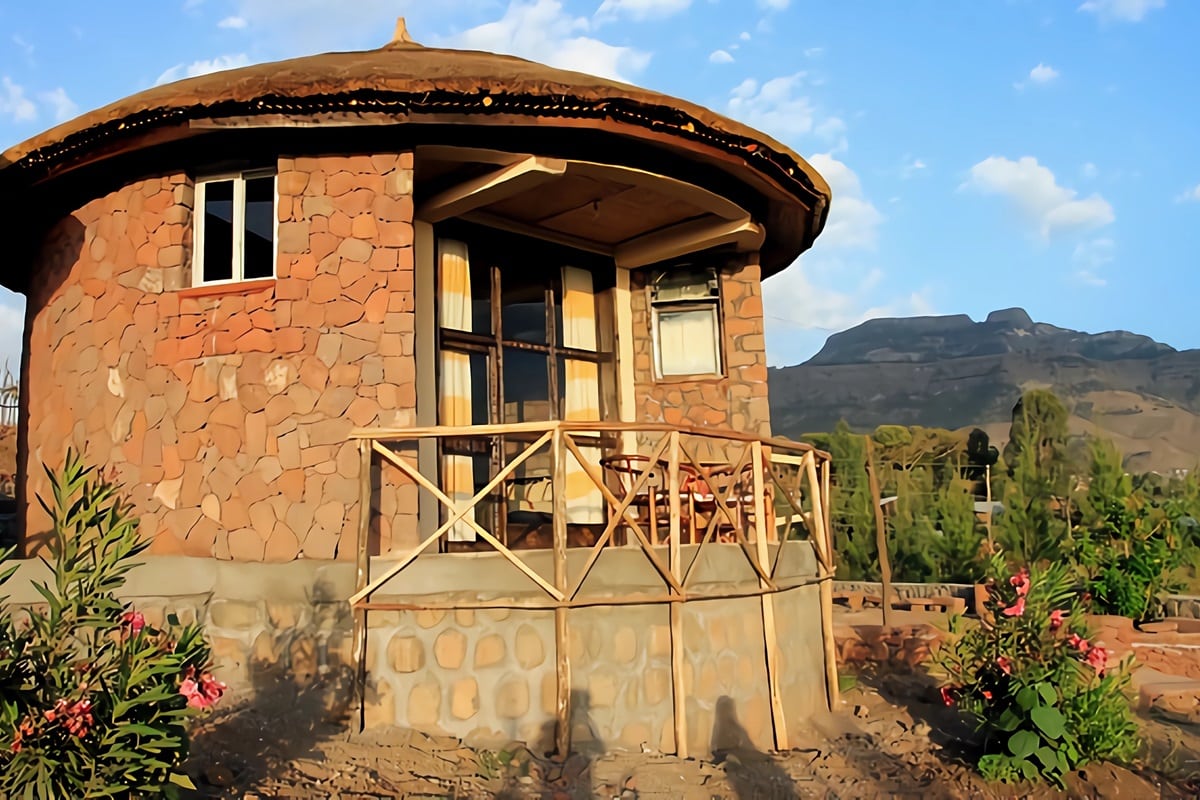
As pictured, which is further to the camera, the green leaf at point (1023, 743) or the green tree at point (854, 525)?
the green tree at point (854, 525)

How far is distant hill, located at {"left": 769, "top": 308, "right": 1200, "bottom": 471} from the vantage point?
5097cm

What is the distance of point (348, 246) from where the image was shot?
7434mm

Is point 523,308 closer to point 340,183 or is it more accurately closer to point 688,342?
point 688,342

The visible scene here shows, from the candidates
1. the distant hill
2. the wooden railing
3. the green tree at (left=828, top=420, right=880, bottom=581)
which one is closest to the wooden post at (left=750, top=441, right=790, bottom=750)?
the wooden railing

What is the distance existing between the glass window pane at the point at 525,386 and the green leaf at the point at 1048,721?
4.56 metres

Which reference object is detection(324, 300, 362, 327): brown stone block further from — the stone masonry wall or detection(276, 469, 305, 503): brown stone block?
detection(276, 469, 305, 503): brown stone block

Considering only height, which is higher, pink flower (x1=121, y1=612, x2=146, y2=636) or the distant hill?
the distant hill

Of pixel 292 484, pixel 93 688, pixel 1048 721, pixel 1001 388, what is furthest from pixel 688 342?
pixel 1001 388

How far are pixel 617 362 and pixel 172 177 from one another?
4061 millimetres

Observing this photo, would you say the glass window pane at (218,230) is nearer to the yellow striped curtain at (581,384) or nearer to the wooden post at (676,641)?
the yellow striped curtain at (581,384)

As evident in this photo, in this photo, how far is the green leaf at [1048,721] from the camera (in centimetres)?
652

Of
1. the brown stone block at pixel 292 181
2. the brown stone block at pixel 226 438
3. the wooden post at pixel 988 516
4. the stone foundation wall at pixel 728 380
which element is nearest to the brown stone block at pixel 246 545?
the brown stone block at pixel 226 438

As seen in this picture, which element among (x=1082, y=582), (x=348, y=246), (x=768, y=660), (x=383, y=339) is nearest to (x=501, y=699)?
(x=768, y=660)

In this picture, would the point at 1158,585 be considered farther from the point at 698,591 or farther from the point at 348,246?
the point at 348,246
